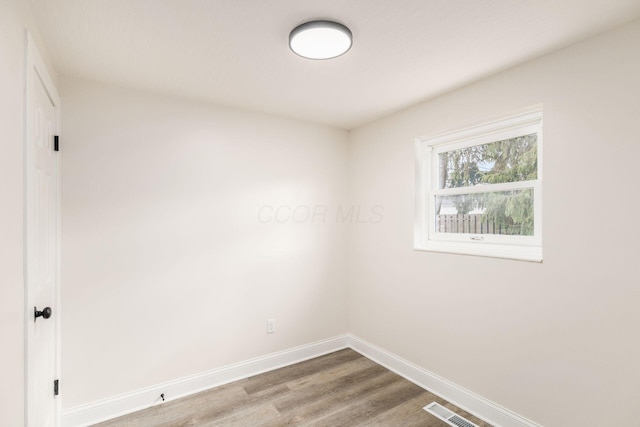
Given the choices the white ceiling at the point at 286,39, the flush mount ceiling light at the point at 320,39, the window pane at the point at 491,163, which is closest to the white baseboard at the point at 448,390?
the window pane at the point at 491,163

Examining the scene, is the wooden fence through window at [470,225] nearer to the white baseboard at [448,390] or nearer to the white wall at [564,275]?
the white wall at [564,275]

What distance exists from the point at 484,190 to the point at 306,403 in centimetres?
214

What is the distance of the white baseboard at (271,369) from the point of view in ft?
7.06

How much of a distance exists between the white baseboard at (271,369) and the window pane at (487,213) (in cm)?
121

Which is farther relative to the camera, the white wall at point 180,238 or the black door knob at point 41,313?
the white wall at point 180,238

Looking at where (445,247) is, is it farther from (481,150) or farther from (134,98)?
(134,98)

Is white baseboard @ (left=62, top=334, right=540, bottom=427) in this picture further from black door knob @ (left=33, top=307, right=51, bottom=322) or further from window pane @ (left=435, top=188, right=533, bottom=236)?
window pane @ (left=435, top=188, right=533, bottom=236)

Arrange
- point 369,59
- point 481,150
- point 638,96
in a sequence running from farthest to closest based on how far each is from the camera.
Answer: point 481,150 → point 369,59 → point 638,96

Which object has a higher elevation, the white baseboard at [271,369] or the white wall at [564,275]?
the white wall at [564,275]

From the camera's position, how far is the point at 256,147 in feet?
9.57

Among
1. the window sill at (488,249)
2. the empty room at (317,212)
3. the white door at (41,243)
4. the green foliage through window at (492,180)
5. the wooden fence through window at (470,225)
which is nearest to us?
the white door at (41,243)

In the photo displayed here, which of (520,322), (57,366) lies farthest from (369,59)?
(57,366)

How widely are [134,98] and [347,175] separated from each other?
212 cm

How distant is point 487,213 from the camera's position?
2396mm
